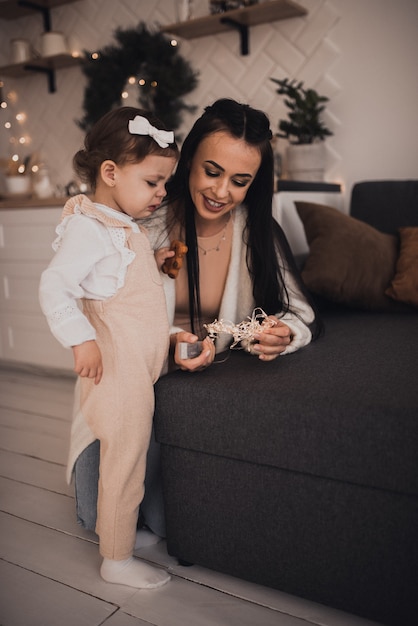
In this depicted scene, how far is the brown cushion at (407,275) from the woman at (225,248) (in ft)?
1.48

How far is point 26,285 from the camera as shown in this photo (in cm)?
296

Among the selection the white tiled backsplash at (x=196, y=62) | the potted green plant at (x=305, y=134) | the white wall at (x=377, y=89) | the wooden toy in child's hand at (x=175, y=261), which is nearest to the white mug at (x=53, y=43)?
the white tiled backsplash at (x=196, y=62)

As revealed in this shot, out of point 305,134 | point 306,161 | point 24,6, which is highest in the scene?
point 24,6

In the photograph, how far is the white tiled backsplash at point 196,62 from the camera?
260cm

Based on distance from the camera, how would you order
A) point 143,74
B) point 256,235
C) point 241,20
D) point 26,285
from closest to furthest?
point 256,235 < point 241,20 < point 26,285 < point 143,74

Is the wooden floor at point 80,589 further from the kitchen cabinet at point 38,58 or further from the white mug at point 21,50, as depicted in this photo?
the white mug at point 21,50

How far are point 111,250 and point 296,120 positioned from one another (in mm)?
1527

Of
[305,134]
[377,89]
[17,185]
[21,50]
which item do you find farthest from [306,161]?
[21,50]

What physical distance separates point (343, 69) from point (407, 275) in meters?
1.21

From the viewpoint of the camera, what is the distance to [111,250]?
120 cm

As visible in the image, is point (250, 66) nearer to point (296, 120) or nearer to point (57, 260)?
point (296, 120)

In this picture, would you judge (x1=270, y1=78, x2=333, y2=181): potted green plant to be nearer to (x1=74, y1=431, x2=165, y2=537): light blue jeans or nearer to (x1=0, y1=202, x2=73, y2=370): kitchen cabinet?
(x1=0, y1=202, x2=73, y2=370): kitchen cabinet

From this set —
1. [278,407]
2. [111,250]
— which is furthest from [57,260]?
[278,407]

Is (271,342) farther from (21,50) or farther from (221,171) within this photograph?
(21,50)
